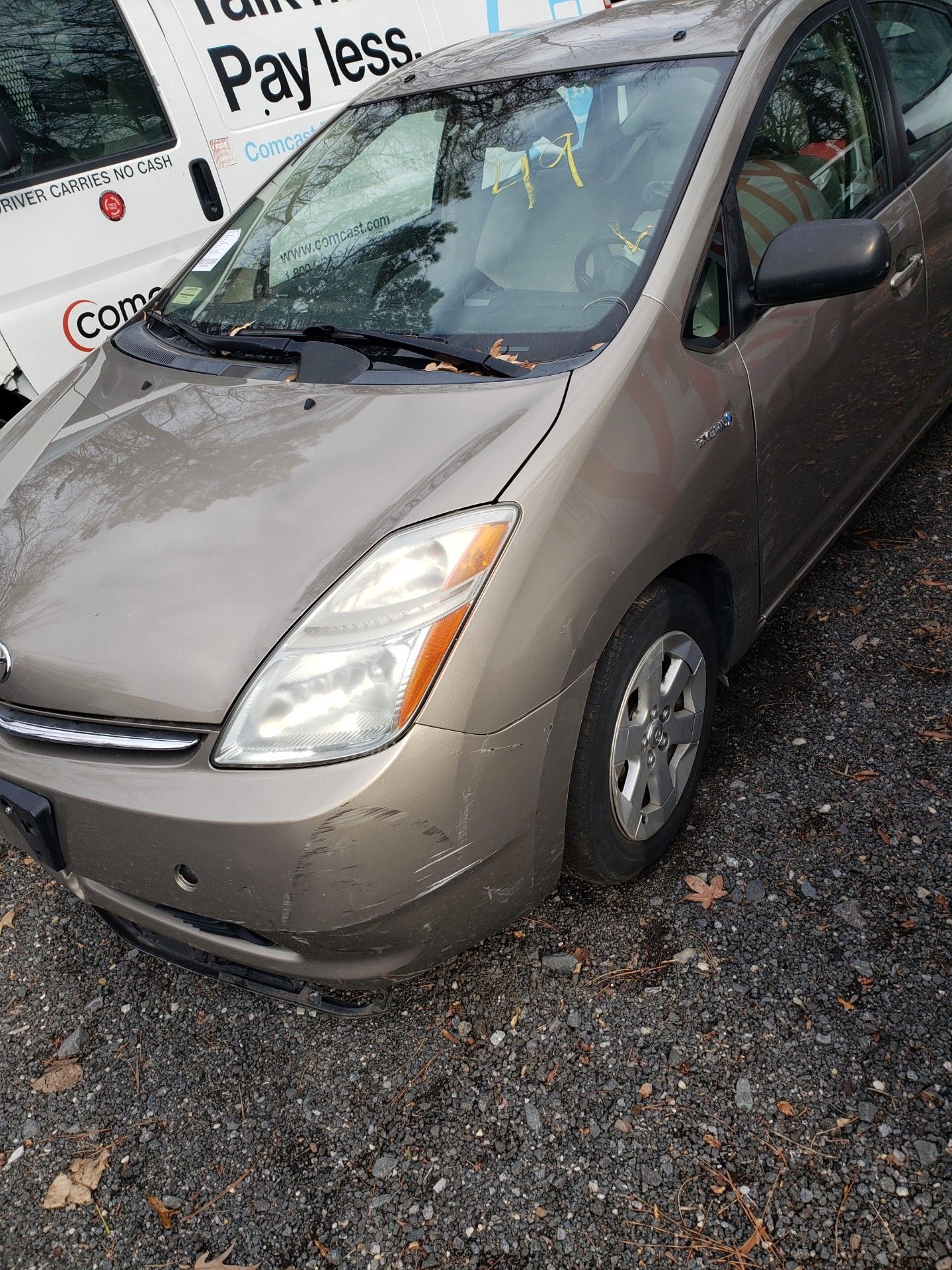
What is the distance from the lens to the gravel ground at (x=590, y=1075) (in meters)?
1.77

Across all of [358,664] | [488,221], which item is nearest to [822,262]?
[488,221]

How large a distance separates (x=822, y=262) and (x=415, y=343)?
3.03ft

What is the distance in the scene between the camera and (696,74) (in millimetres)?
2365

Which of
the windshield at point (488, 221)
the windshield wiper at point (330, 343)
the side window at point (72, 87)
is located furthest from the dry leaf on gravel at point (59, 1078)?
the side window at point (72, 87)

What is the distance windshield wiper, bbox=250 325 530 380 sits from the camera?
2.07 metres

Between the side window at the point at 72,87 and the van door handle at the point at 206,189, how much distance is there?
0.17 meters

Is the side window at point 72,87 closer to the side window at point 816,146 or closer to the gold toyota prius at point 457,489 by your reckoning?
the gold toyota prius at point 457,489

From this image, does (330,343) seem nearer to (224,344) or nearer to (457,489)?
(224,344)

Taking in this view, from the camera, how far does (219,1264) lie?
183 centimetres

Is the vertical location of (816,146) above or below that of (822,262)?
above

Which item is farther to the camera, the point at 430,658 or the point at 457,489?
the point at 457,489

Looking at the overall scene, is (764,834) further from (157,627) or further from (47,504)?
(47,504)

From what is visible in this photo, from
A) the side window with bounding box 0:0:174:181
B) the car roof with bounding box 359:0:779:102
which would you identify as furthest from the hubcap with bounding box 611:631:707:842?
the side window with bounding box 0:0:174:181

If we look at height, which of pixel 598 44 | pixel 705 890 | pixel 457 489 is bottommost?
pixel 705 890
